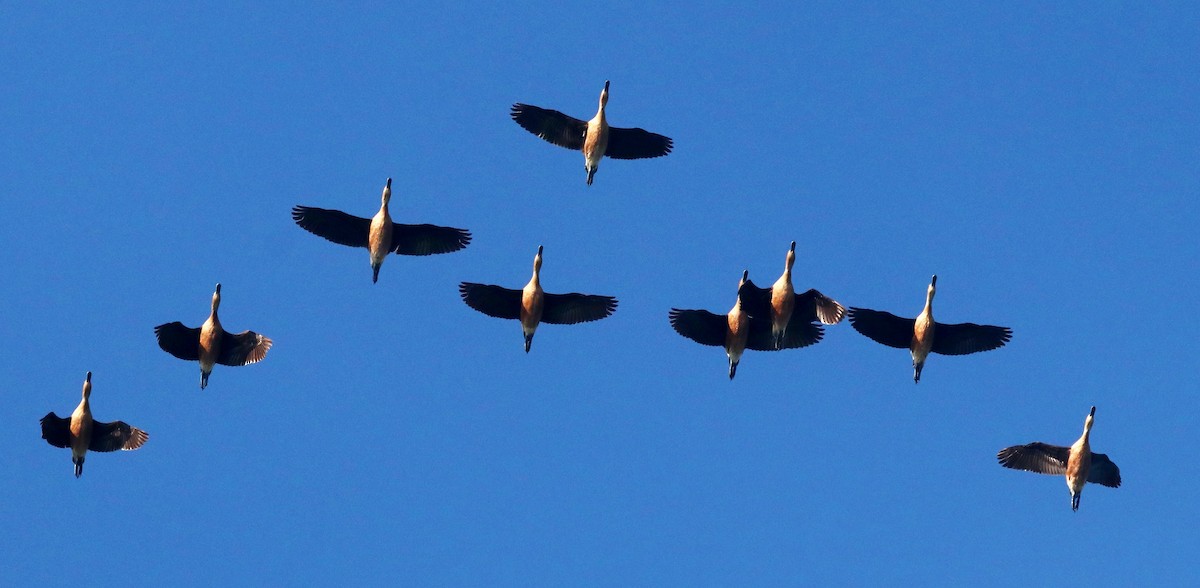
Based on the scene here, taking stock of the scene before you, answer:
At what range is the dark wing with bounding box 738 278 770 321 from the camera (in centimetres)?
3012

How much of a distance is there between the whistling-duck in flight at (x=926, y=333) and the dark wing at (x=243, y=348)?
11.0 meters

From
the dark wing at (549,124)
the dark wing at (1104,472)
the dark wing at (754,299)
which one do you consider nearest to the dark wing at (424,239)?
the dark wing at (549,124)

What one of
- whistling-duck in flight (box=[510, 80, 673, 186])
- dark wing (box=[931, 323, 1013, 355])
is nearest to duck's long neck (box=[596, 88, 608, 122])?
whistling-duck in flight (box=[510, 80, 673, 186])

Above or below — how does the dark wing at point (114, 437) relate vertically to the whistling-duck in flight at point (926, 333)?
below

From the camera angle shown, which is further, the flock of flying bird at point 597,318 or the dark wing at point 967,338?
the dark wing at point 967,338

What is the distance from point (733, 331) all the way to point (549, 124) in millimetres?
5471

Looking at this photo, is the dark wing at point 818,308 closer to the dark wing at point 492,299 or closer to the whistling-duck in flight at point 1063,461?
the whistling-duck in flight at point 1063,461

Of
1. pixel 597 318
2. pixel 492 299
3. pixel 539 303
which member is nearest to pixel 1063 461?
pixel 597 318

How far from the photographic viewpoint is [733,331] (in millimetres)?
30938

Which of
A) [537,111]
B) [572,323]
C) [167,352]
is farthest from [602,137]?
[167,352]

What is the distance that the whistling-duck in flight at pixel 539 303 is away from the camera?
30906 millimetres

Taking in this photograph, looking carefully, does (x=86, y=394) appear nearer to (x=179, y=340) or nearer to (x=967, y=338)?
(x=179, y=340)

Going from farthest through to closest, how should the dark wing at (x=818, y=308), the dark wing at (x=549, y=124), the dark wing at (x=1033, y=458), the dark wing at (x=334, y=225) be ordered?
the dark wing at (x=549, y=124), the dark wing at (x=334, y=225), the dark wing at (x=1033, y=458), the dark wing at (x=818, y=308)

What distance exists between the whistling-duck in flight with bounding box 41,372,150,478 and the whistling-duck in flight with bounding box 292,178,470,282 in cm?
498
